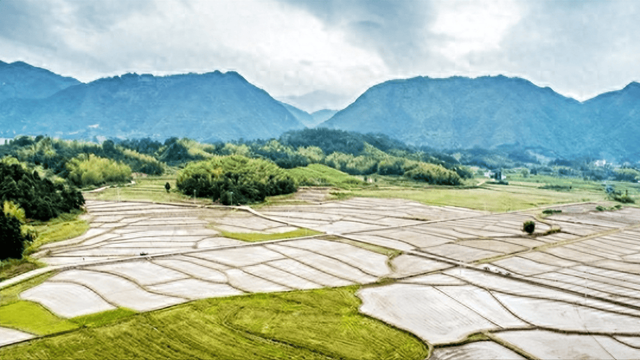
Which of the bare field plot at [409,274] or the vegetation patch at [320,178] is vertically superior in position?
the vegetation patch at [320,178]

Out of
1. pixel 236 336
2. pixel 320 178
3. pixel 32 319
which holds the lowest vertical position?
pixel 236 336

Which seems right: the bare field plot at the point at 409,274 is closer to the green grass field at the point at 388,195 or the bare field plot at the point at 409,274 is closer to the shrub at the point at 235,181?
the shrub at the point at 235,181

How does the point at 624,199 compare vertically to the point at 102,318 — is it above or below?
above

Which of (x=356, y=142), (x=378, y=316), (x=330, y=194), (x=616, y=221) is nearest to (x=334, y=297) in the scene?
(x=378, y=316)

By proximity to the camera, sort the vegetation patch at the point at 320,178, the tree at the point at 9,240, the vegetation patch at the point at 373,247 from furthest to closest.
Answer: the vegetation patch at the point at 320,178 → the vegetation patch at the point at 373,247 → the tree at the point at 9,240

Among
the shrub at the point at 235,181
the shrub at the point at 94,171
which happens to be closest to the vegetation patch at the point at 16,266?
the shrub at the point at 235,181

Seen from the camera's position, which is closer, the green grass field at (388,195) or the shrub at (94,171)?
the green grass field at (388,195)

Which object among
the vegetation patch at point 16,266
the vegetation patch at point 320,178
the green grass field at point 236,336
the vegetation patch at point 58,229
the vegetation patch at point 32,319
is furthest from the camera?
the vegetation patch at point 320,178

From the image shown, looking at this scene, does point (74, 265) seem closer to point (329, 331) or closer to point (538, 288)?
point (329, 331)

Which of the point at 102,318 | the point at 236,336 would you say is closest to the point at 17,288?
the point at 102,318

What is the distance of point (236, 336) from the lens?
19.5 metres

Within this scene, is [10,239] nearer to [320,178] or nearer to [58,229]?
[58,229]

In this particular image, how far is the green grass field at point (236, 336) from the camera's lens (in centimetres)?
1783

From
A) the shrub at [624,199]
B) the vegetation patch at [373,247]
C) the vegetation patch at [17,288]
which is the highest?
the shrub at [624,199]
